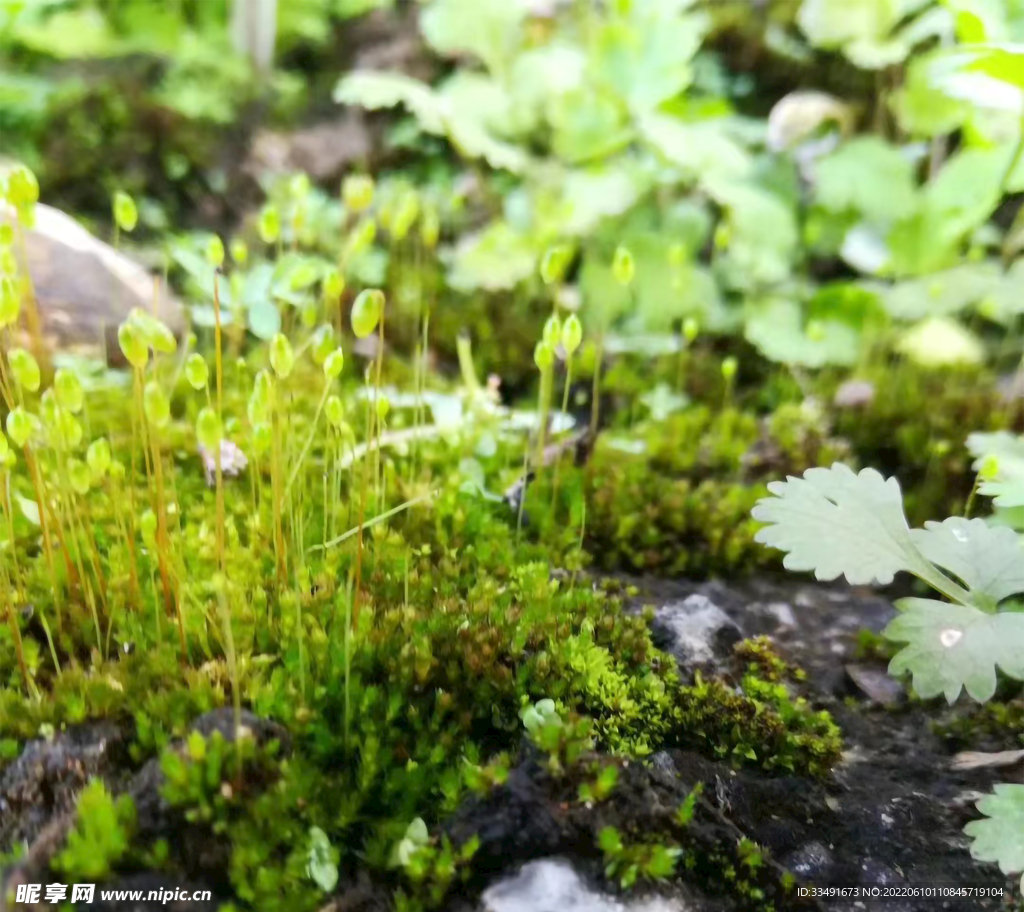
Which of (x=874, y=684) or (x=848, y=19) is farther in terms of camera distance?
(x=848, y=19)

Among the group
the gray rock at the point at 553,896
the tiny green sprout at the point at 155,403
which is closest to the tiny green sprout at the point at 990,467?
the gray rock at the point at 553,896

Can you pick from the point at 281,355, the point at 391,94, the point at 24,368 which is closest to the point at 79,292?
the point at 391,94

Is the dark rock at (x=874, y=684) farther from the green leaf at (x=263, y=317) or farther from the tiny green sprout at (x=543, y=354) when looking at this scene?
the green leaf at (x=263, y=317)

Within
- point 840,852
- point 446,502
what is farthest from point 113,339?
point 840,852

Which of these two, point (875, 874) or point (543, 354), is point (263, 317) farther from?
point (875, 874)

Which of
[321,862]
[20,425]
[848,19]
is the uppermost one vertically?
[848,19]

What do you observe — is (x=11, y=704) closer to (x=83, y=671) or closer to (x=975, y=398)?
(x=83, y=671)
